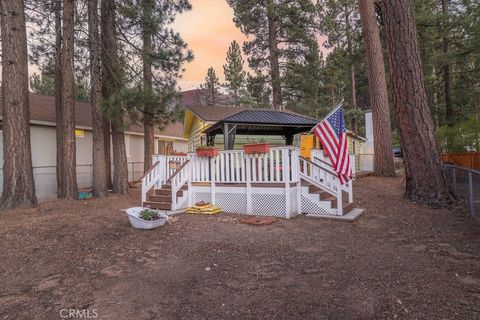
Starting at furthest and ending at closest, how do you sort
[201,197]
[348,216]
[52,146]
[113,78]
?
[52,146] < [113,78] < [201,197] < [348,216]

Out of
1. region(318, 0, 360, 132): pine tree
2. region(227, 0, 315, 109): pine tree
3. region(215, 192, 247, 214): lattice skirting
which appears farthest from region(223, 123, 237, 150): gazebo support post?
region(318, 0, 360, 132): pine tree

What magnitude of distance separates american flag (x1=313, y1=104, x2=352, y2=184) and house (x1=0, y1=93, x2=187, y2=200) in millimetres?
6568

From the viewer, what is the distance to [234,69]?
34.5 meters

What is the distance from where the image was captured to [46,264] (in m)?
4.32

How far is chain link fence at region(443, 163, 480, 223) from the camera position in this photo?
5824mm

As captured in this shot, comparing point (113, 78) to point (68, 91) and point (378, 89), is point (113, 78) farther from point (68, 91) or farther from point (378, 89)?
point (378, 89)

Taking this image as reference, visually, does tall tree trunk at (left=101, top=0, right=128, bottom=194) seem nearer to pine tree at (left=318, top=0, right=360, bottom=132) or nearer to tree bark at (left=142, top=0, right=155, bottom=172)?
tree bark at (left=142, top=0, right=155, bottom=172)

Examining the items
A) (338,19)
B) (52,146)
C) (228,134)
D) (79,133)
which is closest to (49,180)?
(52,146)

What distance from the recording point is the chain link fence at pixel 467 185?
19.1ft

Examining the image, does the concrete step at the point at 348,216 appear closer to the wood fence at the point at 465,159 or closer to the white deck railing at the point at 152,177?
the white deck railing at the point at 152,177

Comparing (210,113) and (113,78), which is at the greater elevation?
(113,78)

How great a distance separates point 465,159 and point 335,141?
854 cm

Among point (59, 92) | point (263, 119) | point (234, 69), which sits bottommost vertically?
point (263, 119)

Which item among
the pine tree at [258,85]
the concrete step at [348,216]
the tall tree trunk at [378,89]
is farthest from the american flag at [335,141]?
the pine tree at [258,85]
